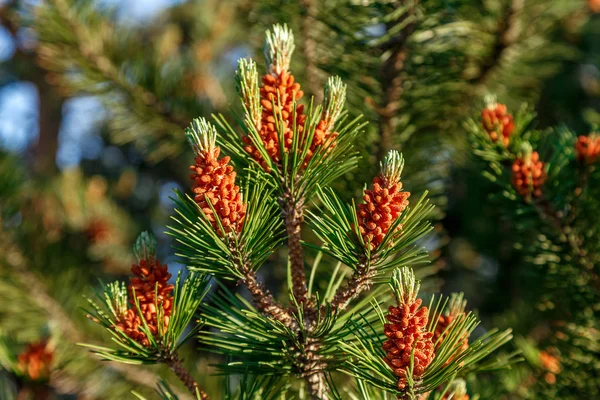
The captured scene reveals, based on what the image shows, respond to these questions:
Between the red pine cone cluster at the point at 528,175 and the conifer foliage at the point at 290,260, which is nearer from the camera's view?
the conifer foliage at the point at 290,260

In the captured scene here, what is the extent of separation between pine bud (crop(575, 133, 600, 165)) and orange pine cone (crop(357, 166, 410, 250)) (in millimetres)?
405

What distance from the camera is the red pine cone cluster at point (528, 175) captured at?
0.76m

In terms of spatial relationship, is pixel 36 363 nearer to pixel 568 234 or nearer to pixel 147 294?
pixel 147 294

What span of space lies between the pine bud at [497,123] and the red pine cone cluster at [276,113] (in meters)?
0.33

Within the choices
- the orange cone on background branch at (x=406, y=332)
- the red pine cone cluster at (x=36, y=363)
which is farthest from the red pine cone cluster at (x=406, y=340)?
the red pine cone cluster at (x=36, y=363)

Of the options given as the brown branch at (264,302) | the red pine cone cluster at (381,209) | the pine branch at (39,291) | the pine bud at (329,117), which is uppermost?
the pine bud at (329,117)

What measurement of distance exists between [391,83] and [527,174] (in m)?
0.29

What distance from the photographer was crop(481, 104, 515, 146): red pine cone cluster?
0.78m

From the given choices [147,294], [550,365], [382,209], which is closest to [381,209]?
[382,209]

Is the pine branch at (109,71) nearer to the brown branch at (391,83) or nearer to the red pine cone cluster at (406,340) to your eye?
the brown branch at (391,83)

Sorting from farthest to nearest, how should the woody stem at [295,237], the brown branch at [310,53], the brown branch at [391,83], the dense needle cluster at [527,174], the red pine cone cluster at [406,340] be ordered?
the brown branch at [310,53]
the brown branch at [391,83]
the dense needle cluster at [527,174]
the woody stem at [295,237]
the red pine cone cluster at [406,340]

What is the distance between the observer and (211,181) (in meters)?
0.53

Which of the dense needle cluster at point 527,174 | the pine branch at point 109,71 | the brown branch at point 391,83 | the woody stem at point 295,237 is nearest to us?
the woody stem at point 295,237

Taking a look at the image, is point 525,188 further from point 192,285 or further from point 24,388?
point 24,388
